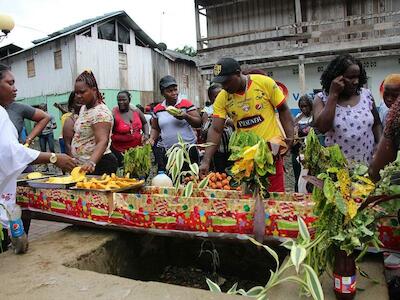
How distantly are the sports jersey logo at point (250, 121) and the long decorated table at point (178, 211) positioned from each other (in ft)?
2.09

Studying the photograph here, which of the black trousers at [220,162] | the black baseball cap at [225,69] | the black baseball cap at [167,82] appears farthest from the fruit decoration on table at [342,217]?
the black baseball cap at [167,82]

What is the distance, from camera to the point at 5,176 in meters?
2.41

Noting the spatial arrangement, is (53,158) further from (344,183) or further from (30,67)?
(30,67)

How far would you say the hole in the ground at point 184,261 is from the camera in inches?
110

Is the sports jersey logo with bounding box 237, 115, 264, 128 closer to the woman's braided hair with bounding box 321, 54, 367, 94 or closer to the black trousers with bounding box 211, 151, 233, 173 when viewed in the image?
the woman's braided hair with bounding box 321, 54, 367, 94

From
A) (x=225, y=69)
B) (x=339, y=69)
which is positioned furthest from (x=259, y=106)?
(x=339, y=69)

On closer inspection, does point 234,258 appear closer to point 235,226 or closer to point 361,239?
point 235,226

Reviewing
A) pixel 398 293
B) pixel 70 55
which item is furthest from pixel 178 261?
pixel 70 55

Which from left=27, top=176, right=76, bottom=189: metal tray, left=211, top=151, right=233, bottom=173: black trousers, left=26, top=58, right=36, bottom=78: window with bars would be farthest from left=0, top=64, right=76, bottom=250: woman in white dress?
left=26, top=58, right=36, bottom=78: window with bars

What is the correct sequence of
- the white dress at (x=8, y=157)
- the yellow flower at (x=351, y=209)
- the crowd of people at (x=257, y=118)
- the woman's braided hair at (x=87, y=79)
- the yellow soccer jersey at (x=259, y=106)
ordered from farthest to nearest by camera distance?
the woman's braided hair at (x=87, y=79) < the yellow soccer jersey at (x=259, y=106) < the crowd of people at (x=257, y=118) < the white dress at (x=8, y=157) < the yellow flower at (x=351, y=209)

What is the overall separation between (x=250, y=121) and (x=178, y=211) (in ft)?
3.50

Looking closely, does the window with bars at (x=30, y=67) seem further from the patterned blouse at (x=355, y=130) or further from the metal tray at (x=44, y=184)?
the patterned blouse at (x=355, y=130)

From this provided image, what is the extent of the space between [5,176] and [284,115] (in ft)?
6.87

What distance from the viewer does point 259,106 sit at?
10.2 feet
